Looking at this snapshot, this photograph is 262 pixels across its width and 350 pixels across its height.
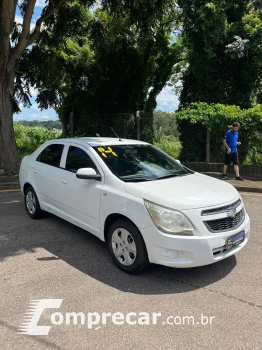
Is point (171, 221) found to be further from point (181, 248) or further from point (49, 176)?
point (49, 176)

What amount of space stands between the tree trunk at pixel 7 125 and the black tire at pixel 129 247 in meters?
7.35

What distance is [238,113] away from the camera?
10367 millimetres

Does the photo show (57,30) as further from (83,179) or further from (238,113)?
(83,179)

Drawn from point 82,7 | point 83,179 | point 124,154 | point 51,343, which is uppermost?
point 82,7

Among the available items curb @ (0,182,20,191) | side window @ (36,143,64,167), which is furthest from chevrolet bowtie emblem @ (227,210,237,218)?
curb @ (0,182,20,191)

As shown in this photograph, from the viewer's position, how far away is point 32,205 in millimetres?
5898

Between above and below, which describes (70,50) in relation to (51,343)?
above

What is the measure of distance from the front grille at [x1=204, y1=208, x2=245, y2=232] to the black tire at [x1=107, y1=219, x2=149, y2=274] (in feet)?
2.53

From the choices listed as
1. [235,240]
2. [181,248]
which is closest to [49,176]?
[181,248]

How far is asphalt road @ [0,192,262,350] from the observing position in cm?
270

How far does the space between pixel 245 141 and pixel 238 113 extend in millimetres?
937

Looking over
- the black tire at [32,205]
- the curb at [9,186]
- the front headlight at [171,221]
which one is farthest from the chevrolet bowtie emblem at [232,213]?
the curb at [9,186]

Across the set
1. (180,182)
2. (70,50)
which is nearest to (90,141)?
(180,182)

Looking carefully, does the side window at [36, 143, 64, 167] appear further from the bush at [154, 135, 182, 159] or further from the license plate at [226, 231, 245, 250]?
the bush at [154, 135, 182, 159]
